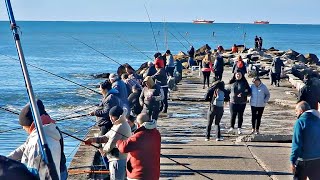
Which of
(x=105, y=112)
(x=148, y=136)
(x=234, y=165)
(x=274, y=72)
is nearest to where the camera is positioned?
(x=148, y=136)

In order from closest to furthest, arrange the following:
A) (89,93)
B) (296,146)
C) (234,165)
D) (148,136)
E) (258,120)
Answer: (148,136)
(296,146)
(234,165)
(258,120)
(89,93)

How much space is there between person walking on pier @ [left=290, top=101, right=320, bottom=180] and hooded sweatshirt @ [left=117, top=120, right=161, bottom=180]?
1850 mm

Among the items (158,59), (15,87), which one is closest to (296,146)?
(158,59)

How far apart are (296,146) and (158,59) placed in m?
8.79

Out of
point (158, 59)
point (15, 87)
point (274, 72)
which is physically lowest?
point (15, 87)

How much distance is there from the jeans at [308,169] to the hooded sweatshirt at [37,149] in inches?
143

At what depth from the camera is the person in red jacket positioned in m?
7.86

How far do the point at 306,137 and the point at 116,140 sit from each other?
247 centimetres

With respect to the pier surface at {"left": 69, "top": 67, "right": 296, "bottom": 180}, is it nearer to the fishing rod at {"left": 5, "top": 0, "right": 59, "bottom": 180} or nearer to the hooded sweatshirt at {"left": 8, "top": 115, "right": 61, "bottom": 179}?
the hooded sweatshirt at {"left": 8, "top": 115, "right": 61, "bottom": 179}

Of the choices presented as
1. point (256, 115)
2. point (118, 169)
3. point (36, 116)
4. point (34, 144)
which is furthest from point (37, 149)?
point (256, 115)

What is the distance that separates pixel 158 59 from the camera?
17.0 meters

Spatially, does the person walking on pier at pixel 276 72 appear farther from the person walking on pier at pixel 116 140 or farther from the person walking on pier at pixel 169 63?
the person walking on pier at pixel 116 140

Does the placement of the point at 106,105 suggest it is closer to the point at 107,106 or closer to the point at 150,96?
the point at 107,106

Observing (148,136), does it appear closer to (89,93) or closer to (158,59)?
(158,59)
